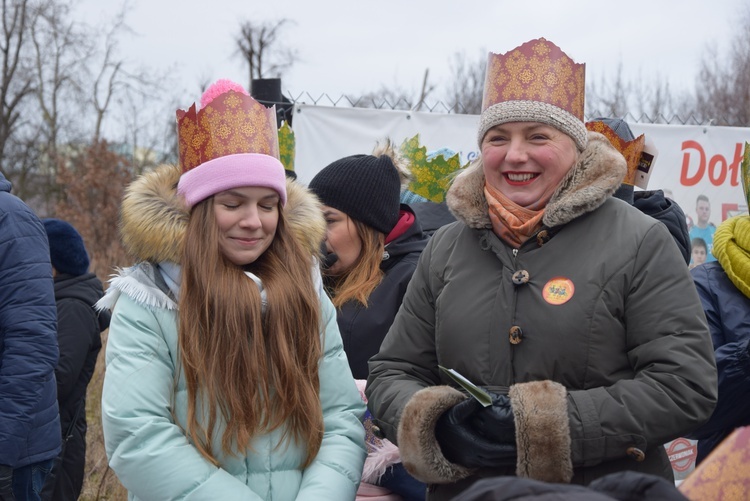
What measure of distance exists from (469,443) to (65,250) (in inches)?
129

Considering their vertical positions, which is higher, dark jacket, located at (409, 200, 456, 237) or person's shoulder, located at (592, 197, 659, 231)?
person's shoulder, located at (592, 197, 659, 231)

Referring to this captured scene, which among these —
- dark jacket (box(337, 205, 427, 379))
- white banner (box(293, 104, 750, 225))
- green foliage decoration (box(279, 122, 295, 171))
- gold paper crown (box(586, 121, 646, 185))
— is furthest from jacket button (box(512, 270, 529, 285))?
white banner (box(293, 104, 750, 225))

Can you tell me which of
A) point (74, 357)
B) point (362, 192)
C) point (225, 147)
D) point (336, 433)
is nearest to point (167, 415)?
point (336, 433)

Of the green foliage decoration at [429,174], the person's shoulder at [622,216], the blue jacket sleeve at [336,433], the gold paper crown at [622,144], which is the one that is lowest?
the blue jacket sleeve at [336,433]

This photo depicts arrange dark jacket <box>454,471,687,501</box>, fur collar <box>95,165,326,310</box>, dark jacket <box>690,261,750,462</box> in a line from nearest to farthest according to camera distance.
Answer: dark jacket <box>454,471,687,501</box> → fur collar <box>95,165,326,310</box> → dark jacket <box>690,261,750,462</box>

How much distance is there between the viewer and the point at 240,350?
Answer: 8.09 ft

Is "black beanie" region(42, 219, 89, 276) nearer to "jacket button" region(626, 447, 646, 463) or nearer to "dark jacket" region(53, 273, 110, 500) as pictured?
"dark jacket" region(53, 273, 110, 500)

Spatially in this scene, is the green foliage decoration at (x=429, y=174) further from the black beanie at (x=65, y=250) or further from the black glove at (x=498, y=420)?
the black glove at (x=498, y=420)

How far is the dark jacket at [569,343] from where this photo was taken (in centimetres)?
200

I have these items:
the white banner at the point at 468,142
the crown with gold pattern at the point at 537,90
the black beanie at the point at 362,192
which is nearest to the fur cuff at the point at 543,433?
the crown with gold pattern at the point at 537,90

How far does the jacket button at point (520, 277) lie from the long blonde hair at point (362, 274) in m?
1.13

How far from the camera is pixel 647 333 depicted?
205 centimetres

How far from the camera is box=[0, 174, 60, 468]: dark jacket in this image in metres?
3.15

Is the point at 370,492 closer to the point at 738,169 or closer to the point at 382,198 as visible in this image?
the point at 382,198
